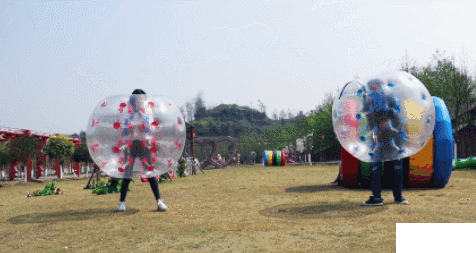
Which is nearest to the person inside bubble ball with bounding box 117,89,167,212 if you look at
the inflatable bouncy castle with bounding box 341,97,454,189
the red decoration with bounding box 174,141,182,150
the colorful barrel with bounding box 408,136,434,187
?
the red decoration with bounding box 174,141,182,150

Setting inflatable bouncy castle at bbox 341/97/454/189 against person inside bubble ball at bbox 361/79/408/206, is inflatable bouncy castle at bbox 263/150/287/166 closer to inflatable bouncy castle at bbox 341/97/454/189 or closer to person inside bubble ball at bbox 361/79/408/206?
inflatable bouncy castle at bbox 341/97/454/189

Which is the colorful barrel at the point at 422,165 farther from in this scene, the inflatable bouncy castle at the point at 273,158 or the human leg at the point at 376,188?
the inflatable bouncy castle at the point at 273,158

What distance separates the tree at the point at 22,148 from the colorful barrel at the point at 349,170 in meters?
20.2

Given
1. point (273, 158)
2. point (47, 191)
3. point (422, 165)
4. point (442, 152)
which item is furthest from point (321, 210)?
point (273, 158)

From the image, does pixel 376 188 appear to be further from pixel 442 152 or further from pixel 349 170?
pixel 442 152

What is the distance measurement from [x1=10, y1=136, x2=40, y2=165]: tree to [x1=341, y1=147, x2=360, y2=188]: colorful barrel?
20234mm

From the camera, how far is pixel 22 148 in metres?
22.5

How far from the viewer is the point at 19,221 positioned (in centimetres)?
626

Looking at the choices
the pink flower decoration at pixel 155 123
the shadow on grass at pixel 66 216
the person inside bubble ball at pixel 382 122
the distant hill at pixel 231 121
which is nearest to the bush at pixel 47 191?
the shadow on grass at pixel 66 216

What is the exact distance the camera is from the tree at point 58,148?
1006 inches

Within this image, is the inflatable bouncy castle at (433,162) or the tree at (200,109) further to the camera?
the tree at (200,109)

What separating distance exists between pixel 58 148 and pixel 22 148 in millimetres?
3256

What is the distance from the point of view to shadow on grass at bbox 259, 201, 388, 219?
5.55 metres

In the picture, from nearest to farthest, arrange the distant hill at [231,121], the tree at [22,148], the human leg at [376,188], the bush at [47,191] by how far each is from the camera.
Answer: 1. the human leg at [376,188]
2. the bush at [47,191]
3. the tree at [22,148]
4. the distant hill at [231,121]
